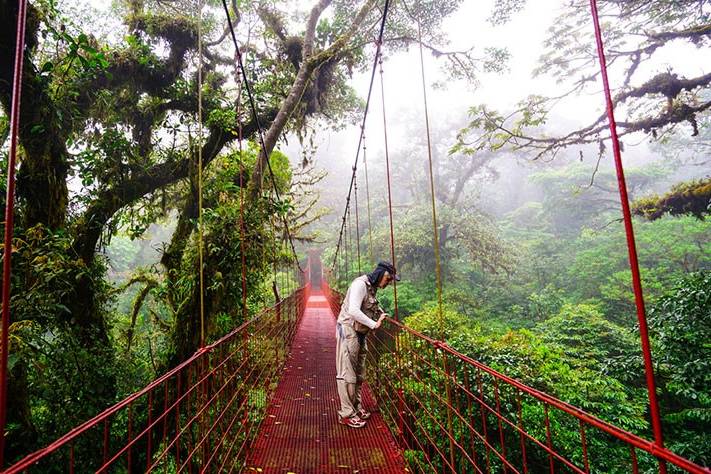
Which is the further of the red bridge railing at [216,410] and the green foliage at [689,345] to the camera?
the green foliage at [689,345]

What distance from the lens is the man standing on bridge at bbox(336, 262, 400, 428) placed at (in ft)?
6.56

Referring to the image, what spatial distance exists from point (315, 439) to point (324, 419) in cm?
27

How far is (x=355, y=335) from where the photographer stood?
6.69 ft

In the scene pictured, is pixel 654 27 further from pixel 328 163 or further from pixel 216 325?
pixel 328 163

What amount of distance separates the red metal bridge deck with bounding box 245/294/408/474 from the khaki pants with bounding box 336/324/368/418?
0.14 meters

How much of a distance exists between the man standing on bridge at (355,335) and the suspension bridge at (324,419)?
0.12 meters

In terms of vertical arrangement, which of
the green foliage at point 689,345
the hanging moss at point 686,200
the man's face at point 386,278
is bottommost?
the green foliage at point 689,345

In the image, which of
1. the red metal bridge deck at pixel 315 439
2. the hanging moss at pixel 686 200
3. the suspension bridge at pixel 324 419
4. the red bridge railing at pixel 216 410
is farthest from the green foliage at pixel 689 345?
the red bridge railing at pixel 216 410

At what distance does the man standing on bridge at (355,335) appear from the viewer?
200 cm

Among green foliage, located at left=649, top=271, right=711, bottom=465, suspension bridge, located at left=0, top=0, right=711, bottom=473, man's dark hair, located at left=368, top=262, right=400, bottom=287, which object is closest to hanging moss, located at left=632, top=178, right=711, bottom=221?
green foliage, located at left=649, top=271, right=711, bottom=465

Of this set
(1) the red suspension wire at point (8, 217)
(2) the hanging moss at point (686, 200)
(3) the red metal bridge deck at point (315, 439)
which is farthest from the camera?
(2) the hanging moss at point (686, 200)

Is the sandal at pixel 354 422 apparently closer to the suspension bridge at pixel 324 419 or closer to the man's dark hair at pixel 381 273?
the suspension bridge at pixel 324 419

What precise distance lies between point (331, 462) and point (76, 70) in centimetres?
373

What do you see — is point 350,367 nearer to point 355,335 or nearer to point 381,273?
point 355,335
